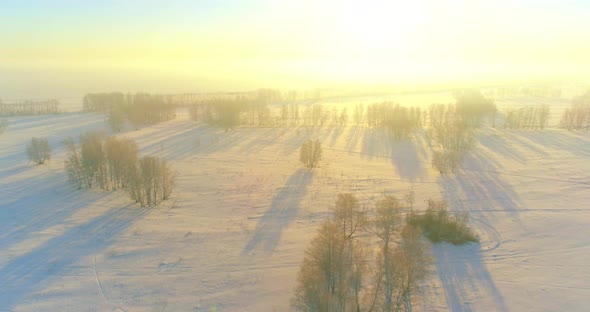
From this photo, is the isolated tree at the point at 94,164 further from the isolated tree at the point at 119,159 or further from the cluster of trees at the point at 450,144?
the cluster of trees at the point at 450,144

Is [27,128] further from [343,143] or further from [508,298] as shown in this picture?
[508,298]

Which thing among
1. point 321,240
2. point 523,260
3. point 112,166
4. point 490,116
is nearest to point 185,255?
point 321,240

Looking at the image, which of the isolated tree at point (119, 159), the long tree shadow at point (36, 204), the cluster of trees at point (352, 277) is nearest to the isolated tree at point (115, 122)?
the long tree shadow at point (36, 204)

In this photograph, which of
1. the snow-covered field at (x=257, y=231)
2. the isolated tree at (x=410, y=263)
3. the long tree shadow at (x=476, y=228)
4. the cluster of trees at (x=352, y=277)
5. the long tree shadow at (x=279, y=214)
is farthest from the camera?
the long tree shadow at (x=279, y=214)

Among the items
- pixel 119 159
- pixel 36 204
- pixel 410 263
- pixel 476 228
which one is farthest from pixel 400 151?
pixel 36 204

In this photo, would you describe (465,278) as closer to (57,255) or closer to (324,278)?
(324,278)

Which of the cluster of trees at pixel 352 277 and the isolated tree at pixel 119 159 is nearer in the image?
the cluster of trees at pixel 352 277
